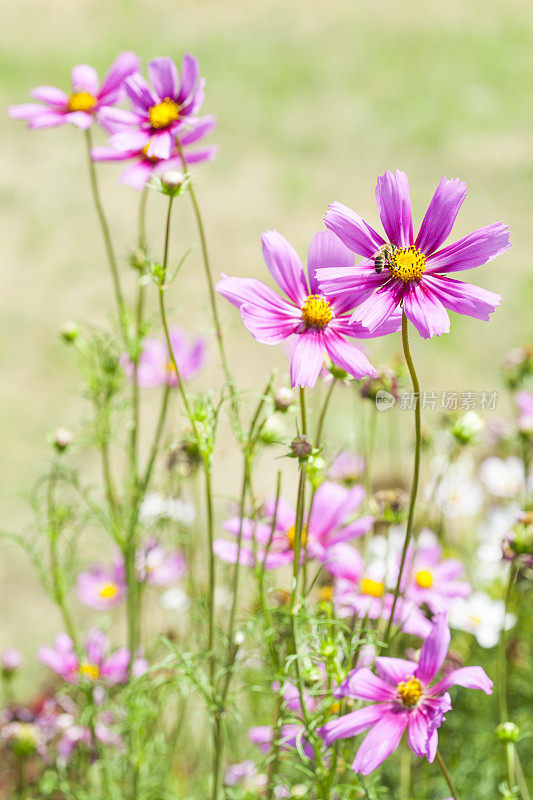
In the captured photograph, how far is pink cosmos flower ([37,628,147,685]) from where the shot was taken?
902 millimetres

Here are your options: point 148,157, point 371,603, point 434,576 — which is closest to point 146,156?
point 148,157

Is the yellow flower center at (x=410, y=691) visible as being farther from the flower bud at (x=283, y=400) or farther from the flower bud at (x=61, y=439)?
the flower bud at (x=61, y=439)

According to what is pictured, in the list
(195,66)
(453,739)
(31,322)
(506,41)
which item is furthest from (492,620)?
(506,41)

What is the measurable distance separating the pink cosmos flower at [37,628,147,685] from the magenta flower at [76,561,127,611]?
0.08m

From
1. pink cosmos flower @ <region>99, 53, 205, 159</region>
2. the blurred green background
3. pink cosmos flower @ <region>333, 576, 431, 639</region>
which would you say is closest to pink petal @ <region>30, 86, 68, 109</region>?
pink cosmos flower @ <region>99, 53, 205, 159</region>

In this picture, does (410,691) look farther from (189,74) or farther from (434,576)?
(189,74)

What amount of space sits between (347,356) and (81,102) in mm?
423

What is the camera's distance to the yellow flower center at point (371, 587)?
0.75 m

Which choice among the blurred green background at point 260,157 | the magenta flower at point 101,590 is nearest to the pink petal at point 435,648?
the magenta flower at point 101,590

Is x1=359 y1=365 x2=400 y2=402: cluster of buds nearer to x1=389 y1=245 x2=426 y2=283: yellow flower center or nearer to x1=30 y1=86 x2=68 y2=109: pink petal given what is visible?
x1=389 y1=245 x2=426 y2=283: yellow flower center

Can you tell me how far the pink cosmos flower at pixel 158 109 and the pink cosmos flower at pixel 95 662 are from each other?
54 centimetres

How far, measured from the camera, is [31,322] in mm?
2098

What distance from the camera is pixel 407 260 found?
502 mm

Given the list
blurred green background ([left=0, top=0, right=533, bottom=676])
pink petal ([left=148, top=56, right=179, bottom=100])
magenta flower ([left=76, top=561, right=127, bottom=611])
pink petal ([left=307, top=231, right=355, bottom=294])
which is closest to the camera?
pink petal ([left=307, top=231, right=355, bottom=294])
